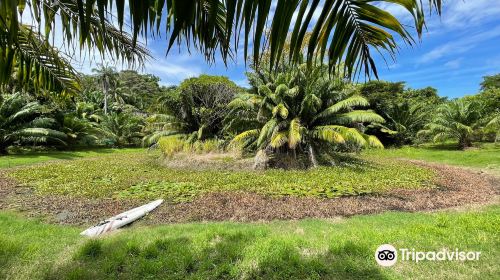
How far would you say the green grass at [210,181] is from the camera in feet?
26.7

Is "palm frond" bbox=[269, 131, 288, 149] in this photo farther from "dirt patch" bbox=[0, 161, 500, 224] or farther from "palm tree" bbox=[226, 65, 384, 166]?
"dirt patch" bbox=[0, 161, 500, 224]

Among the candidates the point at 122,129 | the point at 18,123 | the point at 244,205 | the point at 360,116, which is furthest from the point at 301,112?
the point at 122,129

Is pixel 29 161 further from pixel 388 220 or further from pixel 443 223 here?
pixel 443 223

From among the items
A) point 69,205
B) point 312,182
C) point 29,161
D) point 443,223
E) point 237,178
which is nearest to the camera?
point 443,223

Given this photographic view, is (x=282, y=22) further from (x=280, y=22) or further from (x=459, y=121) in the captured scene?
(x=459, y=121)

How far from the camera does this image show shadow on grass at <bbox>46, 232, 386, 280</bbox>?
3.50 meters

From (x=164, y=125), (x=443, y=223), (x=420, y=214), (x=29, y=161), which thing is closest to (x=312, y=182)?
(x=420, y=214)

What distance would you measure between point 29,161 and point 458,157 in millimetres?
20154

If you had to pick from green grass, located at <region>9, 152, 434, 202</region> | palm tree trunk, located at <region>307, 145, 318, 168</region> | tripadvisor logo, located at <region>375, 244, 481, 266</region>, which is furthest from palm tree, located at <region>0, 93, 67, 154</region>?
tripadvisor logo, located at <region>375, 244, 481, 266</region>

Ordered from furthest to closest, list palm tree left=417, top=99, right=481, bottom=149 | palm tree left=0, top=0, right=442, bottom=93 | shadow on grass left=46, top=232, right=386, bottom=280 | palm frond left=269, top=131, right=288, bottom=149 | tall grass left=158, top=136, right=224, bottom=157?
palm tree left=417, top=99, right=481, bottom=149 → tall grass left=158, top=136, right=224, bottom=157 → palm frond left=269, top=131, right=288, bottom=149 → shadow on grass left=46, top=232, right=386, bottom=280 → palm tree left=0, top=0, right=442, bottom=93

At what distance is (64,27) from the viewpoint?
8.22ft

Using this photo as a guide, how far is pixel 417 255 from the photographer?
3.82 m

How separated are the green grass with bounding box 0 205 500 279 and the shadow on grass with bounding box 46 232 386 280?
0.03 ft

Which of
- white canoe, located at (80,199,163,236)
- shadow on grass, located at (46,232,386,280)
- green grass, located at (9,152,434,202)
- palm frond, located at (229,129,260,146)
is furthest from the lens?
palm frond, located at (229,129,260,146)
